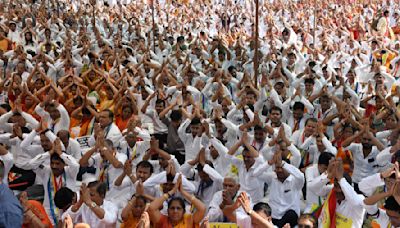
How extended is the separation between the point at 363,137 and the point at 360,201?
1.54 metres

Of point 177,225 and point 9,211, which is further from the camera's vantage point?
point 177,225

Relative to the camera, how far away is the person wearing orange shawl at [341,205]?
159 inches

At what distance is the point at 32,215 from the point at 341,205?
80.4 inches

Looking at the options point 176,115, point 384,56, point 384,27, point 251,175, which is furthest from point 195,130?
point 384,27

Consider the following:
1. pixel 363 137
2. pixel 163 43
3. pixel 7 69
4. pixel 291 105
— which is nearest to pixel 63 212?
pixel 363 137

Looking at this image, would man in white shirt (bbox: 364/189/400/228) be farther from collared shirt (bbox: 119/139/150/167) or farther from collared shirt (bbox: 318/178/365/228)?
collared shirt (bbox: 119/139/150/167)

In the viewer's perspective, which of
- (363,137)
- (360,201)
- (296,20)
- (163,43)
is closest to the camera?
(360,201)

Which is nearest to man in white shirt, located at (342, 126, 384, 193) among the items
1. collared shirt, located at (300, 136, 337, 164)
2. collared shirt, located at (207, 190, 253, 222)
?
collared shirt, located at (300, 136, 337, 164)

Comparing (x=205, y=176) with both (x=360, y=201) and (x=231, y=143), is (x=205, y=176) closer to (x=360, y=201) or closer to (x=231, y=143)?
(x=231, y=143)

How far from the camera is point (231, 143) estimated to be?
6.00 metres

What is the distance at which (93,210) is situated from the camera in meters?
4.03

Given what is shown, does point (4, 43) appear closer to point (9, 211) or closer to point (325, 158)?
point (325, 158)

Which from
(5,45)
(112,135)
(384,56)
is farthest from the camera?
(5,45)

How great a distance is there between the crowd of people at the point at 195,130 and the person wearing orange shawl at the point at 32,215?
2cm
